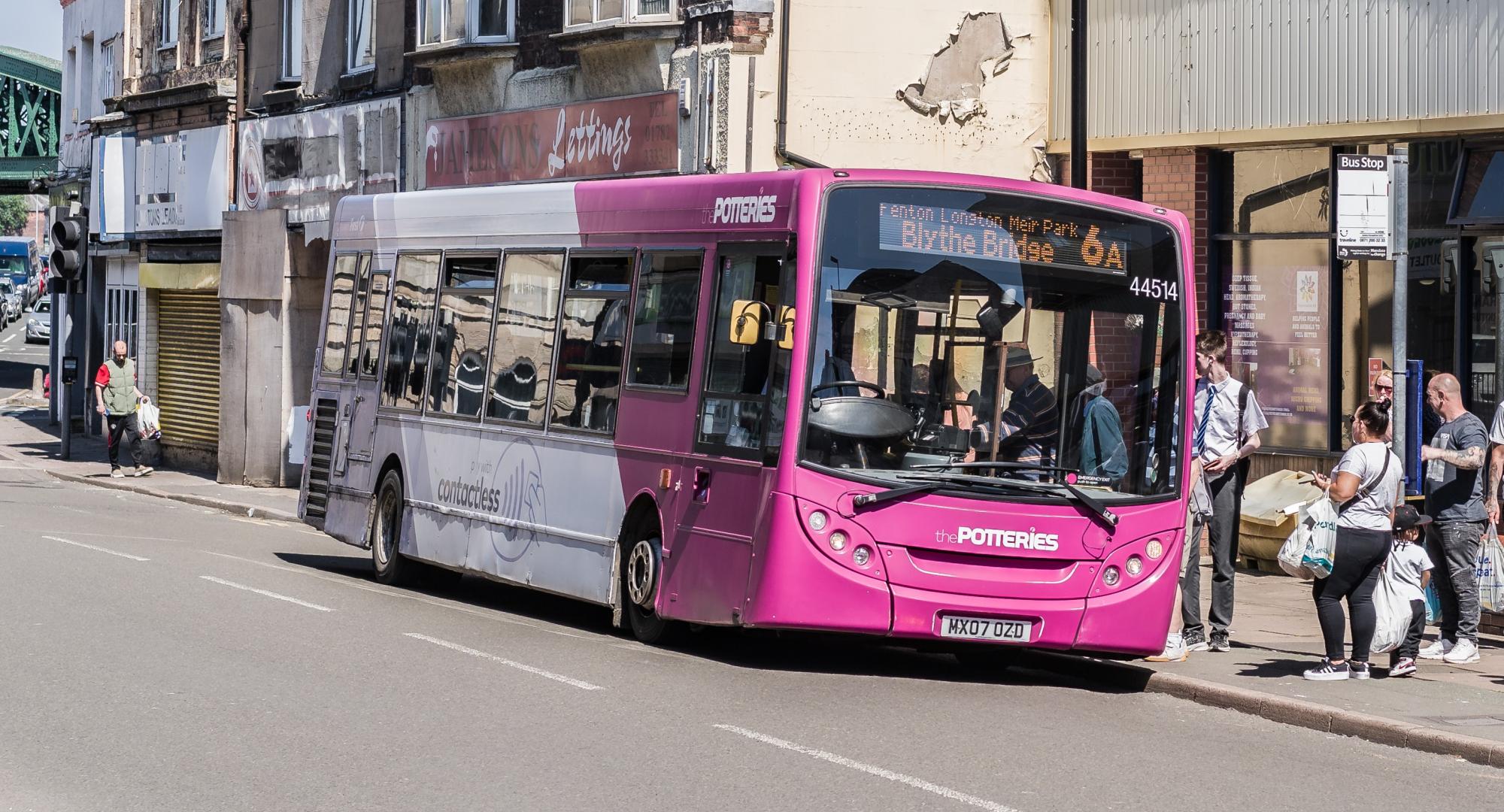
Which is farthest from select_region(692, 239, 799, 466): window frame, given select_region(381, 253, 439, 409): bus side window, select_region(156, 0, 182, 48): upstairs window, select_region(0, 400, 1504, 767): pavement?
select_region(156, 0, 182, 48): upstairs window

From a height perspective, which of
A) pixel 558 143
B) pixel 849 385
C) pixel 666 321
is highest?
pixel 558 143

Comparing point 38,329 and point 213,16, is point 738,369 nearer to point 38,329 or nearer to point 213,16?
point 213,16

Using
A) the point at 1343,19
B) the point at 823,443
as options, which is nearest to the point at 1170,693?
the point at 823,443

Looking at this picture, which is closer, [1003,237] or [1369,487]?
[1369,487]

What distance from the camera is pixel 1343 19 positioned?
16.1m

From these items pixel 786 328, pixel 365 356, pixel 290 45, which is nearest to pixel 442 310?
pixel 365 356

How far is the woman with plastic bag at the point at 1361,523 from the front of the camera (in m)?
10.7

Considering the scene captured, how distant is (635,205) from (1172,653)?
14.1ft

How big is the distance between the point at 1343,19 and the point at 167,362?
74.6 ft

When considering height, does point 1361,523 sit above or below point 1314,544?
above

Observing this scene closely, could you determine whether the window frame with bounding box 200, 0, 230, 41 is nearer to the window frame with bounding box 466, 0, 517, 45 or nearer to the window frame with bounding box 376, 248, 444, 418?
the window frame with bounding box 466, 0, 517, 45

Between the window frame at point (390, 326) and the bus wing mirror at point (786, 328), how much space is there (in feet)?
16.6

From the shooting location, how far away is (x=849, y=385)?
34.5 feet

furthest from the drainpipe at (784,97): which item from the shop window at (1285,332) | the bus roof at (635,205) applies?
the bus roof at (635,205)
